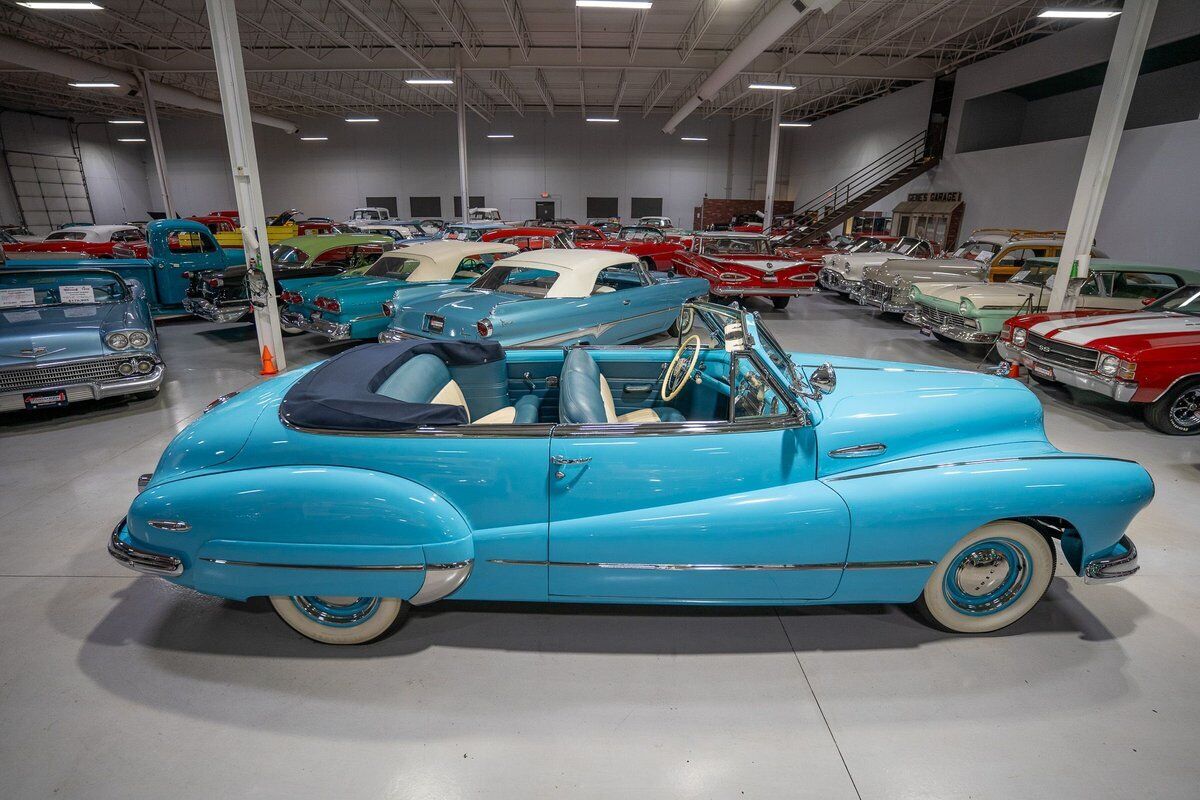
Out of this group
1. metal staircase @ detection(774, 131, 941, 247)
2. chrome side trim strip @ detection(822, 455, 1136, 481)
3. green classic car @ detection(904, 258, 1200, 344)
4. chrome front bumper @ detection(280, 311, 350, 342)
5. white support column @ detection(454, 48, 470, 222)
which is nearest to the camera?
chrome side trim strip @ detection(822, 455, 1136, 481)

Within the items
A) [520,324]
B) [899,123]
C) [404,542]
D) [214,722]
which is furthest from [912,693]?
[899,123]

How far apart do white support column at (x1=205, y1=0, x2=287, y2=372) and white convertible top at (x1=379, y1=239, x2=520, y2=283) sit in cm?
178

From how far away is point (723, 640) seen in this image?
2.62 m

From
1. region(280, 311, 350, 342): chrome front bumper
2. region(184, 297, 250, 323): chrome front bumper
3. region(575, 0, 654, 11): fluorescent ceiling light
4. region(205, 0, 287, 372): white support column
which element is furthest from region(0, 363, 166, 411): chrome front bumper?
region(575, 0, 654, 11): fluorescent ceiling light

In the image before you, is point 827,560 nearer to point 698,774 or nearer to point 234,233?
point 698,774

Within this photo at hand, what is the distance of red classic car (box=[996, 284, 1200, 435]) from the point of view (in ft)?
16.3

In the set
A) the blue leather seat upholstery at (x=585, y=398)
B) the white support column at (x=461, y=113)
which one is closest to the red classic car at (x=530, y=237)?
the white support column at (x=461, y=113)

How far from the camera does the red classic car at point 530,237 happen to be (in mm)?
13332

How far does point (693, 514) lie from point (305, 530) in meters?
1.50

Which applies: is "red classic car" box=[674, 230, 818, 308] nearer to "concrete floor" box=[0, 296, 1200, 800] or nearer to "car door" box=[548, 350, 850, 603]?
"concrete floor" box=[0, 296, 1200, 800]

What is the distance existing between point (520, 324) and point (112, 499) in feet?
11.3

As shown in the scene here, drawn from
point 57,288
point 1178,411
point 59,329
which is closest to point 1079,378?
point 1178,411

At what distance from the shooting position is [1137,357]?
4945 millimetres

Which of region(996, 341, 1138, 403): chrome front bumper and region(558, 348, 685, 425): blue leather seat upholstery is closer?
region(558, 348, 685, 425): blue leather seat upholstery
